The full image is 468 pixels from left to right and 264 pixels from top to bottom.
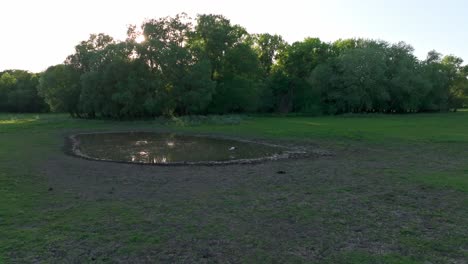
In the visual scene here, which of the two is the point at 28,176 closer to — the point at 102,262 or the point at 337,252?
the point at 102,262

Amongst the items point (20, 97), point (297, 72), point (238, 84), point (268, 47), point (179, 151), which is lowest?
point (179, 151)

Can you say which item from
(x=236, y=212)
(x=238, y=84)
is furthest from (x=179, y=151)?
(x=238, y=84)

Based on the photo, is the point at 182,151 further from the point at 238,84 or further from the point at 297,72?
the point at 297,72

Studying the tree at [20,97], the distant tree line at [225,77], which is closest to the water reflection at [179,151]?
the distant tree line at [225,77]

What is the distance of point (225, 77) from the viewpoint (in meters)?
69.6

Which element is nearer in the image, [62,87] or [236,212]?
[236,212]

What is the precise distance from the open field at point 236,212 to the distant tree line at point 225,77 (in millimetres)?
35609

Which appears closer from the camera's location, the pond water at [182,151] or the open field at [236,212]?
the open field at [236,212]

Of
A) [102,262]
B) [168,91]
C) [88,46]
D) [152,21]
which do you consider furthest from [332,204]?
[88,46]

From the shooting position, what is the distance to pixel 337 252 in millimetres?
7285

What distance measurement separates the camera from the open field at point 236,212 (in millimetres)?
7266

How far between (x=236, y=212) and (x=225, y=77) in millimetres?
60916

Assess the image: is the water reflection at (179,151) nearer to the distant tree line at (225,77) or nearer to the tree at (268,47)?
the distant tree line at (225,77)

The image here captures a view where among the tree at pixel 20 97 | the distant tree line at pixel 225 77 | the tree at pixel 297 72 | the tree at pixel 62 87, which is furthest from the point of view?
the tree at pixel 20 97
